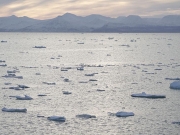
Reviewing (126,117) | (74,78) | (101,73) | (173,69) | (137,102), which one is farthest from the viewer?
(173,69)

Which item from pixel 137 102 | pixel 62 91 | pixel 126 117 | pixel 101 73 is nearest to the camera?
pixel 126 117

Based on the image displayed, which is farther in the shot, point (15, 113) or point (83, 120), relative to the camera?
point (15, 113)

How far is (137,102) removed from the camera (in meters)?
25.3

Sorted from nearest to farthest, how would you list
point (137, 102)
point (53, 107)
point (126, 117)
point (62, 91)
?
1. point (126, 117)
2. point (53, 107)
3. point (137, 102)
4. point (62, 91)

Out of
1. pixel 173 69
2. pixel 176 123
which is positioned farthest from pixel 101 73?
pixel 176 123

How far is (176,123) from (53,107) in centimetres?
699

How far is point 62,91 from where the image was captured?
28.5m

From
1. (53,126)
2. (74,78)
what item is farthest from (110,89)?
(53,126)

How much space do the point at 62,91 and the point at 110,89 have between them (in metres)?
3.73

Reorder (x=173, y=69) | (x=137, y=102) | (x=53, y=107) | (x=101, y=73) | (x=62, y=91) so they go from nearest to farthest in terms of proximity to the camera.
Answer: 1. (x=53, y=107)
2. (x=137, y=102)
3. (x=62, y=91)
4. (x=101, y=73)
5. (x=173, y=69)

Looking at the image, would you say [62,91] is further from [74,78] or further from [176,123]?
[176,123]

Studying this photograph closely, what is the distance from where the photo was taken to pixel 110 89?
1190 inches

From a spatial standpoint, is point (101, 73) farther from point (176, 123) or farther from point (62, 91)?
point (176, 123)

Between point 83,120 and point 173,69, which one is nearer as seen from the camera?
point 83,120
